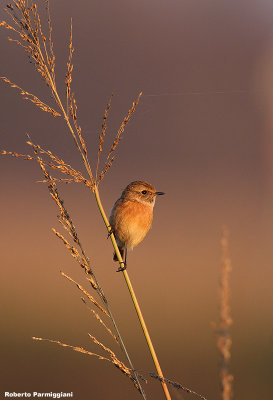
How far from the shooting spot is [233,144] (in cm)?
1580

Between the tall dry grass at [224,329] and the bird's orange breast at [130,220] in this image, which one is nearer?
the tall dry grass at [224,329]

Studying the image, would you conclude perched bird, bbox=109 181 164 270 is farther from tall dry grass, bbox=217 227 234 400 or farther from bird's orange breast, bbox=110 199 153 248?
tall dry grass, bbox=217 227 234 400

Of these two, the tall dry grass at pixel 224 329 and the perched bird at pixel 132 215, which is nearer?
the tall dry grass at pixel 224 329

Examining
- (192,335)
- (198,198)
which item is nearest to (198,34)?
(198,198)

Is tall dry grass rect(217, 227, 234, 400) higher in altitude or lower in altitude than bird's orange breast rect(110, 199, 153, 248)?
lower

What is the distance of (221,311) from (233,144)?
14999 millimetres

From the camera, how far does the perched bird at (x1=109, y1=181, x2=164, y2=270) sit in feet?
10.1

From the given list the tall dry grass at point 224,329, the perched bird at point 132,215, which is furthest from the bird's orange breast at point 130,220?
the tall dry grass at point 224,329

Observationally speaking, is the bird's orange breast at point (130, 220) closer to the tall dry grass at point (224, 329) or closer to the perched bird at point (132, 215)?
the perched bird at point (132, 215)

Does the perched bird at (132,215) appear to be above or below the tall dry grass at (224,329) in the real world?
above

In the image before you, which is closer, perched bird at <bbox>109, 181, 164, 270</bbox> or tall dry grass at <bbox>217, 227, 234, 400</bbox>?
tall dry grass at <bbox>217, 227, 234, 400</bbox>

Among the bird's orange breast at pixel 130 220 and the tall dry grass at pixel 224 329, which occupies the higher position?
the bird's orange breast at pixel 130 220

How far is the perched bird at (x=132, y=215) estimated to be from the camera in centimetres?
309

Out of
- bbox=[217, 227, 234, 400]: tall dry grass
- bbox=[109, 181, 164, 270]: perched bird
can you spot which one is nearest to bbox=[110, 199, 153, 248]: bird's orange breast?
bbox=[109, 181, 164, 270]: perched bird
